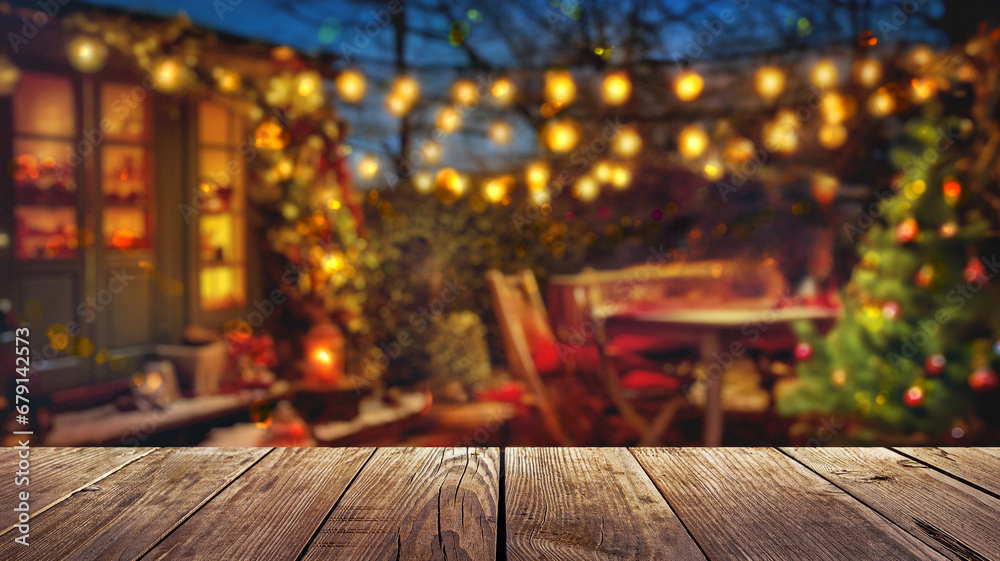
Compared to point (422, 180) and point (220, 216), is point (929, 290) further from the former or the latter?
point (220, 216)

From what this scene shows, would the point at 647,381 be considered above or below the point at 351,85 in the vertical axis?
below

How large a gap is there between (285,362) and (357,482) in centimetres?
252

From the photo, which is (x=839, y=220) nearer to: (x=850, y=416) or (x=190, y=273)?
(x=850, y=416)

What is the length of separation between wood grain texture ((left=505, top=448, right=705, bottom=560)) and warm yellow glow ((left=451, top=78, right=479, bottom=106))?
8.02ft

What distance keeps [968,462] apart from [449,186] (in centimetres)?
257

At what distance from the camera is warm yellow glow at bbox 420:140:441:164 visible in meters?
3.25

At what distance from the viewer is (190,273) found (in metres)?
3.45

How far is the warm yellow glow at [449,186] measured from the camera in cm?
329

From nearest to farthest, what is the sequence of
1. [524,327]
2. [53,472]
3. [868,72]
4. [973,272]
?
[53,472]
[973,272]
[524,327]
[868,72]

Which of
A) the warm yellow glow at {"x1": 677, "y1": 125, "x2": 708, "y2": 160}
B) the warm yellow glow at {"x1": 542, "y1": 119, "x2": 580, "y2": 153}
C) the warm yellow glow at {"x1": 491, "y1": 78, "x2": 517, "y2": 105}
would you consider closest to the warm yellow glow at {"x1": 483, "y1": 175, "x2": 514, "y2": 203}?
the warm yellow glow at {"x1": 542, "y1": 119, "x2": 580, "y2": 153}

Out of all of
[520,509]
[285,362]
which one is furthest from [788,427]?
[520,509]

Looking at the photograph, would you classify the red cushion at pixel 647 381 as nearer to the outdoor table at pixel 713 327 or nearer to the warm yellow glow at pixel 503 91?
the outdoor table at pixel 713 327

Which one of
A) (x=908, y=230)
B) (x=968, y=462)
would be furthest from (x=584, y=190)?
(x=968, y=462)

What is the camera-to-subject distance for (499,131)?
Result: 3.26 meters
